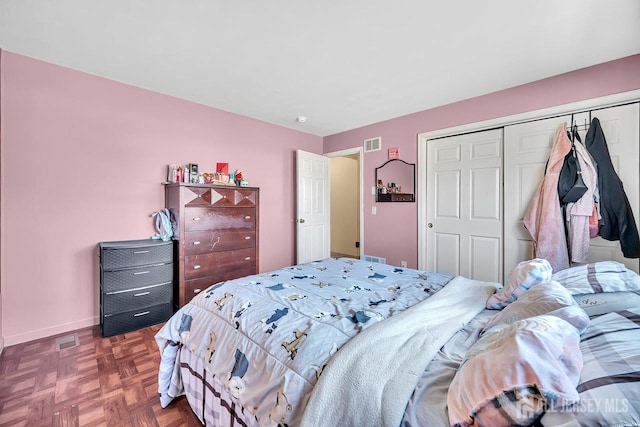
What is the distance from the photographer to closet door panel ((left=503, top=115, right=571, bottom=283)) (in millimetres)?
2609

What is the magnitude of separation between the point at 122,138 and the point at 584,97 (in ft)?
14.5

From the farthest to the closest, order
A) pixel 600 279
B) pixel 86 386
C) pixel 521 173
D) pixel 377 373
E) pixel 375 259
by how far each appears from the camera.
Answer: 1. pixel 375 259
2. pixel 521 173
3. pixel 86 386
4. pixel 600 279
5. pixel 377 373

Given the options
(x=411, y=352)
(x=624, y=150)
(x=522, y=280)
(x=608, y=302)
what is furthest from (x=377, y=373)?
(x=624, y=150)

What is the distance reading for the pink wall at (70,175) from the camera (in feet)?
7.30

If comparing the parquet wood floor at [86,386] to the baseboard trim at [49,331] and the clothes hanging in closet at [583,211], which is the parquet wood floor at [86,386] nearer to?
the baseboard trim at [49,331]

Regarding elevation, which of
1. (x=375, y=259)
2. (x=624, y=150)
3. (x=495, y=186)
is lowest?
(x=375, y=259)

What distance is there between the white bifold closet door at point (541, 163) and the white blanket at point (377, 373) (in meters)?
2.16

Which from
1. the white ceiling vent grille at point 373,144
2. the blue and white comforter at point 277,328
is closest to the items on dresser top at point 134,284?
the blue and white comforter at point 277,328

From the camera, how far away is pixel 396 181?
371 cm

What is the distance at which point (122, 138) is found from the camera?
2703mm

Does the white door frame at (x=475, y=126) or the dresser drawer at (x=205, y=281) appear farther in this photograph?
the dresser drawer at (x=205, y=281)

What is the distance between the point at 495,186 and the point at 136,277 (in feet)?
12.4

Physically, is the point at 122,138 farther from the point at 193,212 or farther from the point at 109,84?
the point at 193,212

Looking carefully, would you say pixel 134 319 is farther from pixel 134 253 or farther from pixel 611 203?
pixel 611 203
